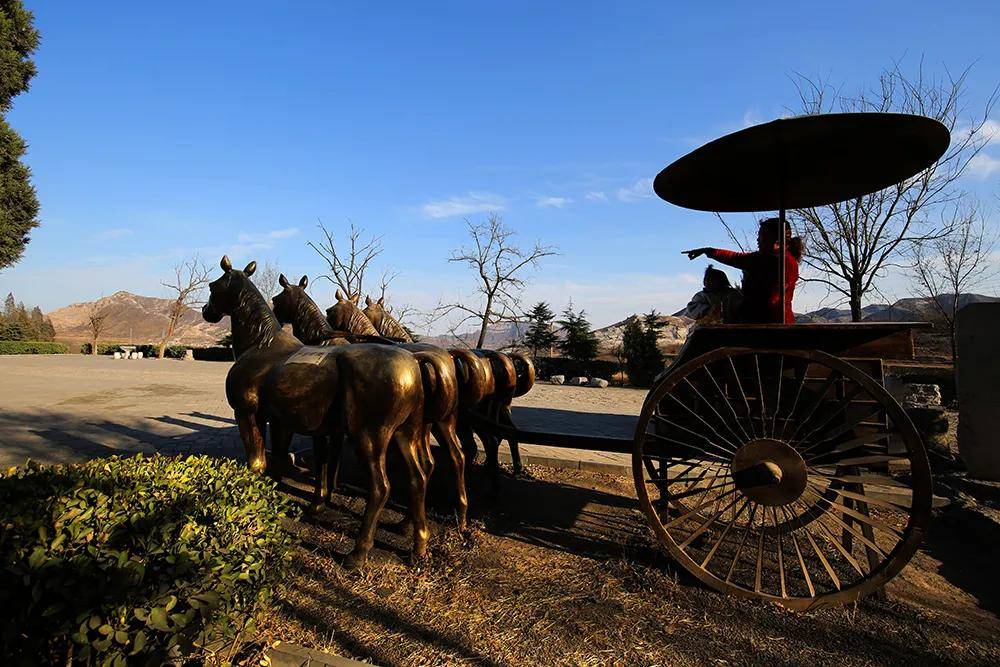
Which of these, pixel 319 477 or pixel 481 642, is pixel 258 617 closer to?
pixel 481 642

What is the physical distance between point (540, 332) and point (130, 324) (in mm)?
142552

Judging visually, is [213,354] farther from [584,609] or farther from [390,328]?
[584,609]

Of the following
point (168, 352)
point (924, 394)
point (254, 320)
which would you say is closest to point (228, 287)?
point (254, 320)

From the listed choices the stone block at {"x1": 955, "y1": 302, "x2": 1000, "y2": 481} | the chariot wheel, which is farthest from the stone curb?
the stone block at {"x1": 955, "y1": 302, "x2": 1000, "y2": 481}

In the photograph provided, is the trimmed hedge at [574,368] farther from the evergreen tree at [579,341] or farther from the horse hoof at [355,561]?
the horse hoof at [355,561]

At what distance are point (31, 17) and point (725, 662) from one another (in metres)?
27.7

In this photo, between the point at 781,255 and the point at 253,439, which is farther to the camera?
the point at 253,439

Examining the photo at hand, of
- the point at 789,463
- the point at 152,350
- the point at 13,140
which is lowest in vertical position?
the point at 152,350

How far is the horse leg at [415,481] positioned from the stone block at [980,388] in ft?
14.9

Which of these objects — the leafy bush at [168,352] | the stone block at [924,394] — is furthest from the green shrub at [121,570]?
the leafy bush at [168,352]

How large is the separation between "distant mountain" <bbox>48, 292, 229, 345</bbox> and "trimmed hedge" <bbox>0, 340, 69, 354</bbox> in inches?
3042

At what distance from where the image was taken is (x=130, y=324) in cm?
13150

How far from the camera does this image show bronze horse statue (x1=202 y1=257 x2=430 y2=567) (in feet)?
12.9

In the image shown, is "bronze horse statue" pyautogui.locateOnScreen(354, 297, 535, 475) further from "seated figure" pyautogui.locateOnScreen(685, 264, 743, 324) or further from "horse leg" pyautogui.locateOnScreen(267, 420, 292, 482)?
"seated figure" pyautogui.locateOnScreen(685, 264, 743, 324)
